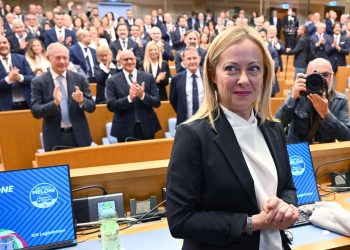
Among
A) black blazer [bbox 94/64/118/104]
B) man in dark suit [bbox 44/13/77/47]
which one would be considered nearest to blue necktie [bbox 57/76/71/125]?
black blazer [bbox 94/64/118/104]

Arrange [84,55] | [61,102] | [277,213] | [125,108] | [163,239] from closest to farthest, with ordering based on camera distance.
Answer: [277,213] → [163,239] → [61,102] → [125,108] → [84,55]

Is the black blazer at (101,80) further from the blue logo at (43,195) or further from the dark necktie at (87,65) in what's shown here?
the blue logo at (43,195)

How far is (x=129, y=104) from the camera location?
3002mm

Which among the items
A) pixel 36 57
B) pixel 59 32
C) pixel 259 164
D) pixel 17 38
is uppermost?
pixel 59 32

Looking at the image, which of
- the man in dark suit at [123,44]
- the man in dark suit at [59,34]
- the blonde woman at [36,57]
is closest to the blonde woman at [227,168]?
the blonde woman at [36,57]

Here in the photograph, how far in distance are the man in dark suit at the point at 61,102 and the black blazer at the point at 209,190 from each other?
187cm

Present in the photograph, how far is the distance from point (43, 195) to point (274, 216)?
0.86 m

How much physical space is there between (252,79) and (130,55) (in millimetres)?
2240

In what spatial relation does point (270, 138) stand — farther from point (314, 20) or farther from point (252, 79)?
point (314, 20)

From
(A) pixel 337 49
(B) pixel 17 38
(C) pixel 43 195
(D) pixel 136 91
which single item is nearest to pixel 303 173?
(C) pixel 43 195

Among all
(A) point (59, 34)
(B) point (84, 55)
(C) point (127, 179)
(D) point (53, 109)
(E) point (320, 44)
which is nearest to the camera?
(C) point (127, 179)

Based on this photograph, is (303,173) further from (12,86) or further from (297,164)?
(12,86)

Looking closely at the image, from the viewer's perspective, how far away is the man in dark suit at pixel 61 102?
2.64 metres

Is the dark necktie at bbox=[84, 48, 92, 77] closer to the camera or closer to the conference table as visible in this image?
the camera
